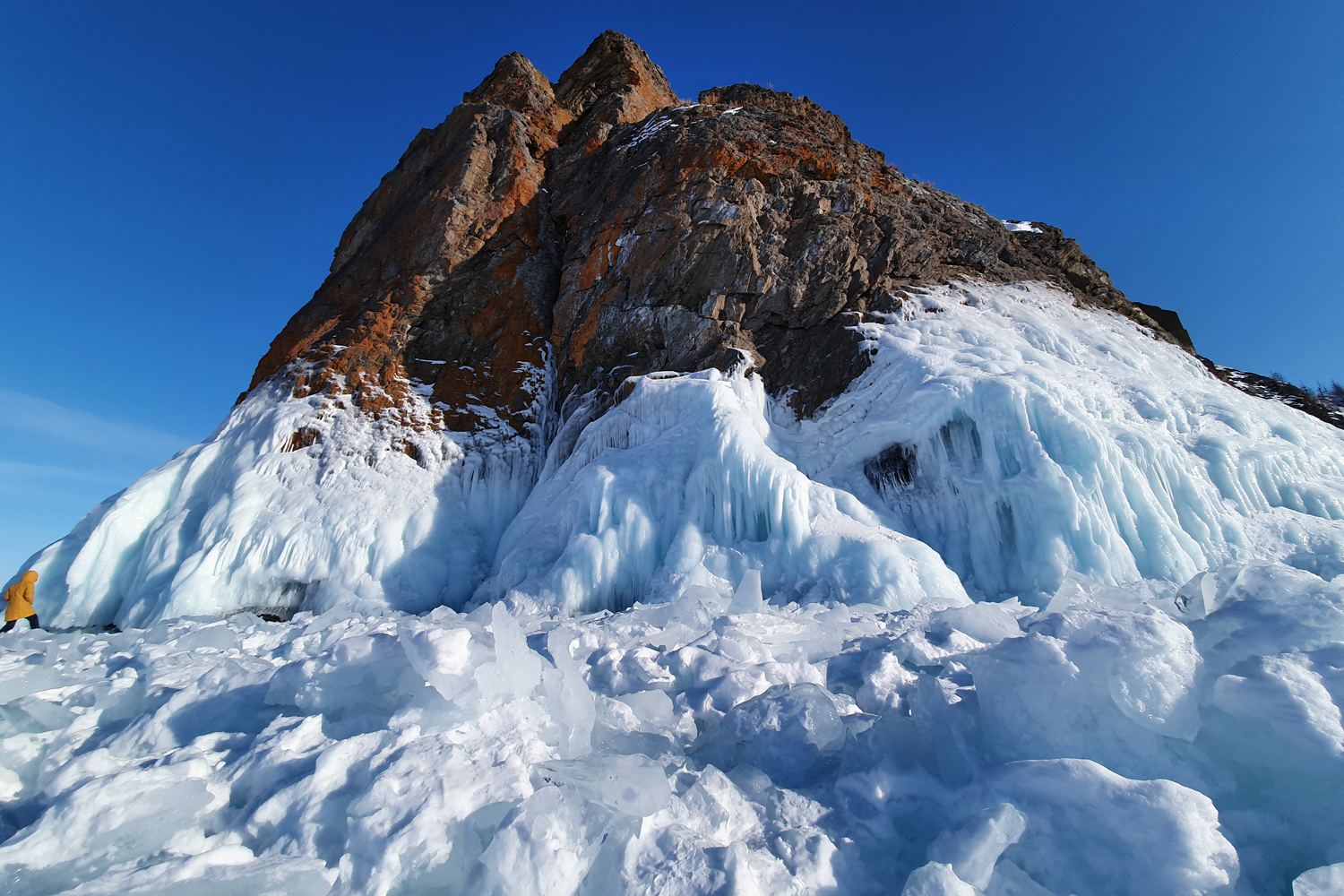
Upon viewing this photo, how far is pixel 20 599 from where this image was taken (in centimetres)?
745

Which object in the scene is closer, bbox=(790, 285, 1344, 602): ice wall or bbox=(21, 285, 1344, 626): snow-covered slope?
bbox=(790, 285, 1344, 602): ice wall

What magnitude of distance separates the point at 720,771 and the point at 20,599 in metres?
10.7

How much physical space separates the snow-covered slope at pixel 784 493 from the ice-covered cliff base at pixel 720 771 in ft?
13.8

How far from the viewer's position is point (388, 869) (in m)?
1.50

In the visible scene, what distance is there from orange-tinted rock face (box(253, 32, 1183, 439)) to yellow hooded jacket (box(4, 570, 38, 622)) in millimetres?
5437

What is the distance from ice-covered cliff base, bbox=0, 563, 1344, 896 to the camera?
1.40 meters

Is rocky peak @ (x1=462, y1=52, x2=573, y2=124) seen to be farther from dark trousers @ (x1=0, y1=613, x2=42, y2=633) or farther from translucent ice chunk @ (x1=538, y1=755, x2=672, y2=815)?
translucent ice chunk @ (x1=538, y1=755, x2=672, y2=815)

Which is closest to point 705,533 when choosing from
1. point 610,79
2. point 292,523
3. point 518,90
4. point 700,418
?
point 700,418

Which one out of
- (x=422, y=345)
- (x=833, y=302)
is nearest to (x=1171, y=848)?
(x=833, y=302)

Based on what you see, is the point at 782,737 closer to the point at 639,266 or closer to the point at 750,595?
the point at 750,595

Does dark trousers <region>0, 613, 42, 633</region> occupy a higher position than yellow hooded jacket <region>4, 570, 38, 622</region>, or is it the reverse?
yellow hooded jacket <region>4, 570, 38, 622</region>

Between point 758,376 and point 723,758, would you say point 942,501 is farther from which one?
point 723,758

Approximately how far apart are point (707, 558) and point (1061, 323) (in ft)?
29.9

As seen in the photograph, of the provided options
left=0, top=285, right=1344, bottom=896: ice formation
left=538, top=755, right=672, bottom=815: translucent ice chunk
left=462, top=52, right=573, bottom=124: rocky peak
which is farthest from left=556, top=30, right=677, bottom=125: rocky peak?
left=538, top=755, right=672, bottom=815: translucent ice chunk
